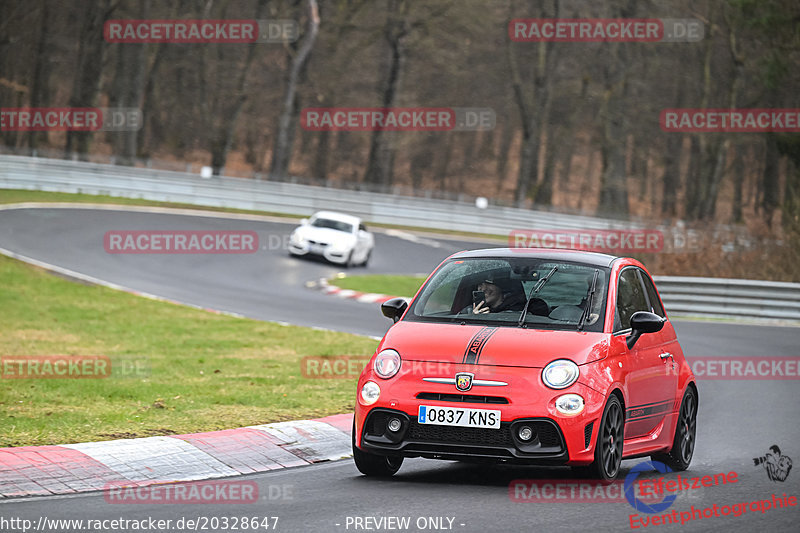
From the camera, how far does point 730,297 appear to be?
25203 millimetres

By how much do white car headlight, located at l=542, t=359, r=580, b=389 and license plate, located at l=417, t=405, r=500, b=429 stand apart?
39 cm

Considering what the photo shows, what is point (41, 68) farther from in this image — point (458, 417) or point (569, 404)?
point (569, 404)

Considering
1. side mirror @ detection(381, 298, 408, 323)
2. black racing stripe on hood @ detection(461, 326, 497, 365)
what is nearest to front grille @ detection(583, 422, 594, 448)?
black racing stripe on hood @ detection(461, 326, 497, 365)

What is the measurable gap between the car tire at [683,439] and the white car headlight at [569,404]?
5.68 ft

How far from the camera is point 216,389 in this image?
465 inches

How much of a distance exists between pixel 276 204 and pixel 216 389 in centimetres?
3258

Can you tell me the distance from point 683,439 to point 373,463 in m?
2.53

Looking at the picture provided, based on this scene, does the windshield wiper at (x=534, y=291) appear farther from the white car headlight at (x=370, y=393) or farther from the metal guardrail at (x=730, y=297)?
the metal guardrail at (x=730, y=297)

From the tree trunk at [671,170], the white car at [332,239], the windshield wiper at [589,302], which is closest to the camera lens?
the windshield wiper at [589,302]

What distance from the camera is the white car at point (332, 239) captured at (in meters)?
31.2

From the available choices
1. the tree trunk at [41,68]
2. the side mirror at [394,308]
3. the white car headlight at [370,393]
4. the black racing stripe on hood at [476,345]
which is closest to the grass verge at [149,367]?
the side mirror at [394,308]

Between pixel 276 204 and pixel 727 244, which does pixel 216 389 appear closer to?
pixel 727 244

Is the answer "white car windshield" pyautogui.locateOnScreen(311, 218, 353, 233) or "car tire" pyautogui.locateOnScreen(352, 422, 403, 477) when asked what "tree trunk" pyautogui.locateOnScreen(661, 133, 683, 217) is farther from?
"car tire" pyautogui.locateOnScreen(352, 422, 403, 477)

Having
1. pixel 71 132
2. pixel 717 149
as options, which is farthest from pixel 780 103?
pixel 71 132
